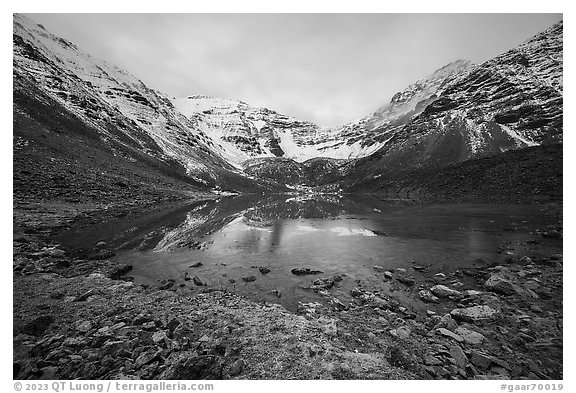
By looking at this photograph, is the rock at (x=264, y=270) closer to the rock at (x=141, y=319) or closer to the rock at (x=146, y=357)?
the rock at (x=141, y=319)

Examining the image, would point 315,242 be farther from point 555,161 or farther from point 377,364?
point 555,161

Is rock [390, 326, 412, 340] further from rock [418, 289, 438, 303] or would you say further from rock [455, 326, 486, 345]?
rock [418, 289, 438, 303]

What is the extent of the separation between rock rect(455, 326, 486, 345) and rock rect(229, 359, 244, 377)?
5.77 meters

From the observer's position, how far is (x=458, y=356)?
609 centimetres

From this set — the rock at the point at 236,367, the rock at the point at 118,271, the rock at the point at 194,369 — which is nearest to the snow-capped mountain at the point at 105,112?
the rock at the point at 118,271

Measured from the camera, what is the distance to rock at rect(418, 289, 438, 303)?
929 centimetres

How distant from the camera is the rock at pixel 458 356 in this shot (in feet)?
19.2

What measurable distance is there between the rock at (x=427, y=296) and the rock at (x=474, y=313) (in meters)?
0.89

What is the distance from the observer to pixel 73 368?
552 cm

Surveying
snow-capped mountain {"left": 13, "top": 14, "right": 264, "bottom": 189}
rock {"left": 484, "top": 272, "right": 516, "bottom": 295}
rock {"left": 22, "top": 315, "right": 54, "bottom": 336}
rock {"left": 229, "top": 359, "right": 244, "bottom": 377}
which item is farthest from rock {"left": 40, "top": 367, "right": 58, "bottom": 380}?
snow-capped mountain {"left": 13, "top": 14, "right": 264, "bottom": 189}

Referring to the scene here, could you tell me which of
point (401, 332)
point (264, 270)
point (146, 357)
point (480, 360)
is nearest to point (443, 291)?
point (401, 332)

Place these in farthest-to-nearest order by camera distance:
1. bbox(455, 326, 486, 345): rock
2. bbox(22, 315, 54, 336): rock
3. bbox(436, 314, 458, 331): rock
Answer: bbox(436, 314, 458, 331): rock → bbox(22, 315, 54, 336): rock → bbox(455, 326, 486, 345): rock

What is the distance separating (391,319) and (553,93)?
576ft
